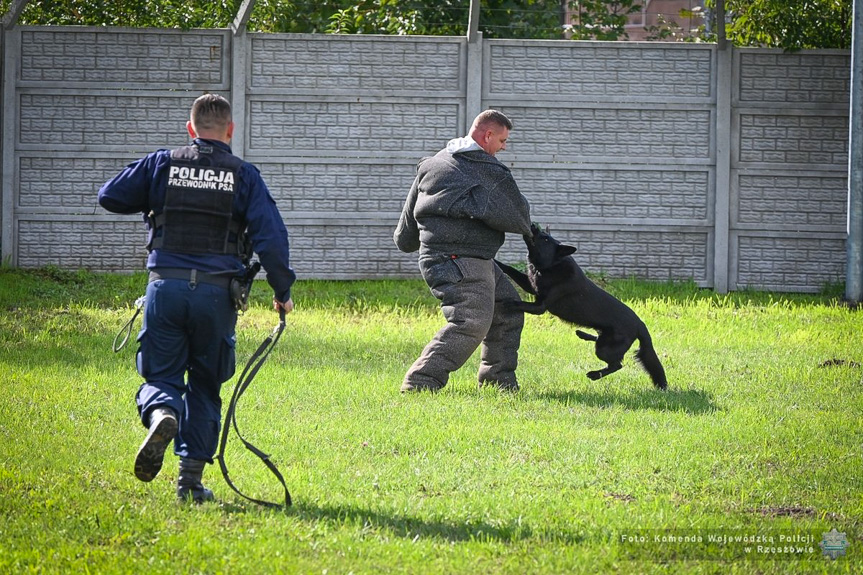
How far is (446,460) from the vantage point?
570 centimetres

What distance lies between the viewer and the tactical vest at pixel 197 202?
479 cm

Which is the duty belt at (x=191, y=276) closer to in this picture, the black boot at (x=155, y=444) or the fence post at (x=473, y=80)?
the black boot at (x=155, y=444)

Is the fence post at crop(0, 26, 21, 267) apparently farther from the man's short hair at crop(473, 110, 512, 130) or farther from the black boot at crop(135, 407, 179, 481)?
the black boot at crop(135, 407, 179, 481)

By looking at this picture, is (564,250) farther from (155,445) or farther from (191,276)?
(155,445)

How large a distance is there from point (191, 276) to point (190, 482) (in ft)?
2.91

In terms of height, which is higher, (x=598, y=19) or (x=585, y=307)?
(x=598, y=19)

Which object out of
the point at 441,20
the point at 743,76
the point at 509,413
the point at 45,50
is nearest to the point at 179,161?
the point at 509,413

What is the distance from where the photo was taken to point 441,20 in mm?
14445

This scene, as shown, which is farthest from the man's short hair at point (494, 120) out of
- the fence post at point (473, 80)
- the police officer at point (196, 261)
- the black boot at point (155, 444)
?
the fence post at point (473, 80)

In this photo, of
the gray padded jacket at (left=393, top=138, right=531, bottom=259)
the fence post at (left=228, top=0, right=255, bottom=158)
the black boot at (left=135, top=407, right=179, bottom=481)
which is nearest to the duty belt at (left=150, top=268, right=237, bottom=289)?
the black boot at (left=135, top=407, right=179, bottom=481)

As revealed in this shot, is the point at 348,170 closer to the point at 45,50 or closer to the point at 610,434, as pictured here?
the point at 45,50

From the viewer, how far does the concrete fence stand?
12.1 meters

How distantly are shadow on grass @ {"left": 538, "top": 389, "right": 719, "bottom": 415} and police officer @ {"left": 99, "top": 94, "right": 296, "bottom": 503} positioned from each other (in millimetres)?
3054

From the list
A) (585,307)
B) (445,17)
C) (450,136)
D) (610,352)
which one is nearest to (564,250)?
(585,307)
